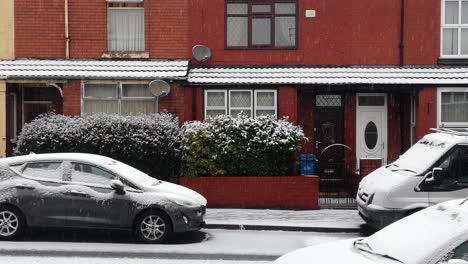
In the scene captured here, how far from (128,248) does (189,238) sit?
158 cm

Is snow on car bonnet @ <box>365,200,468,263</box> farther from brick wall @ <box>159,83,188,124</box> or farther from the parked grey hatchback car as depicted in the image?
brick wall @ <box>159,83,188,124</box>

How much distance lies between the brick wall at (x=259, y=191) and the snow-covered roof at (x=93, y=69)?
389 centimetres

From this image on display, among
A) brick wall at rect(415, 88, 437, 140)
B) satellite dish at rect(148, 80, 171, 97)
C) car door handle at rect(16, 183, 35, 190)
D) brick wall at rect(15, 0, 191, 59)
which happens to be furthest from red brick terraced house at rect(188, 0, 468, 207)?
car door handle at rect(16, 183, 35, 190)

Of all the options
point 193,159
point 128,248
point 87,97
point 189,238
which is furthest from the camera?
point 87,97

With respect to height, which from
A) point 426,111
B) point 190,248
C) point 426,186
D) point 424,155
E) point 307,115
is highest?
point 426,111

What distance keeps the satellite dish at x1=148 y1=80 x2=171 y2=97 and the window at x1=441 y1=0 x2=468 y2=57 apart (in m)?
8.05

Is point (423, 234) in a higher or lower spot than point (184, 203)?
higher

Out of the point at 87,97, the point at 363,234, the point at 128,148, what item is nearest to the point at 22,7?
the point at 87,97

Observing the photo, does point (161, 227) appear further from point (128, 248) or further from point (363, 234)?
point (363, 234)

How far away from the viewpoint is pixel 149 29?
22031 millimetres

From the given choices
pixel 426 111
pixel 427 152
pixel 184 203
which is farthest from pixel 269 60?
pixel 184 203

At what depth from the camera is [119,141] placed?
18.5m

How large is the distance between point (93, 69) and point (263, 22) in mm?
5118

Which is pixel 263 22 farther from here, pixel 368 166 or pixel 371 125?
pixel 368 166
